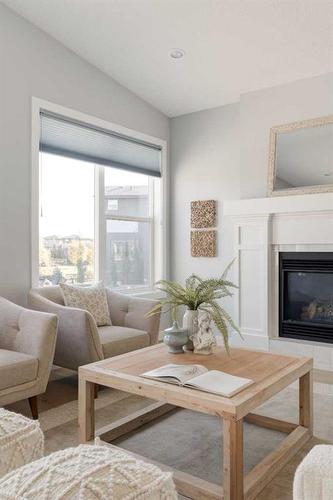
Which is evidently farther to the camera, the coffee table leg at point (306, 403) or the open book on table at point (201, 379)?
the coffee table leg at point (306, 403)

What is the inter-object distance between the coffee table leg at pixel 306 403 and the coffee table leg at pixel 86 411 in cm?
114

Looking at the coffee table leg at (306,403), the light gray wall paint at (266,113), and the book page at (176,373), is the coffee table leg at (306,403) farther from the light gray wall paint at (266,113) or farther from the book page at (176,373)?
the light gray wall paint at (266,113)

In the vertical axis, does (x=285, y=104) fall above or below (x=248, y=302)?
above

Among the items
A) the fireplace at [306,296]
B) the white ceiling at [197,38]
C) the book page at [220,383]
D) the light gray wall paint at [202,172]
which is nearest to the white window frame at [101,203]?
the light gray wall paint at [202,172]

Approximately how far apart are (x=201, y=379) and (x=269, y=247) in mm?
2451

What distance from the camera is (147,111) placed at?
4785 millimetres

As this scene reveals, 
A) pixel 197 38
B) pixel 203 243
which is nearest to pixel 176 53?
pixel 197 38

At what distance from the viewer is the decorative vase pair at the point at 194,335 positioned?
2.45 m

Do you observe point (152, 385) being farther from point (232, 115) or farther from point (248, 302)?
point (232, 115)

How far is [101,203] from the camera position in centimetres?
439

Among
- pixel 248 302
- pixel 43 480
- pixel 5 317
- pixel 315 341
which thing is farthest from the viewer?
pixel 248 302

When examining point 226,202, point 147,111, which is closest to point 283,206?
point 226,202

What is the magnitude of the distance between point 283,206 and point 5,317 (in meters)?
2.56

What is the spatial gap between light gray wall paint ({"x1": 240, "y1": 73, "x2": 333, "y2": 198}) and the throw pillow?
1.79 metres
